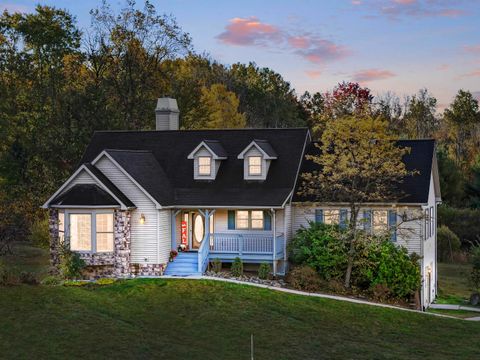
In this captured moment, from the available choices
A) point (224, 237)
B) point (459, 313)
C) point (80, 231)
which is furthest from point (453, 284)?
point (80, 231)

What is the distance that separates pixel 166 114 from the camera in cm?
3806

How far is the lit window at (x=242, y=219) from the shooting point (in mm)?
32344

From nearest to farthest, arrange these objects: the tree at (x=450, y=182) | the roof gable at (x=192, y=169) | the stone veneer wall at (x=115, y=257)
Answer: the stone veneer wall at (x=115, y=257)
the roof gable at (x=192, y=169)
the tree at (x=450, y=182)

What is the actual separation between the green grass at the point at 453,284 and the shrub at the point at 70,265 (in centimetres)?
1772

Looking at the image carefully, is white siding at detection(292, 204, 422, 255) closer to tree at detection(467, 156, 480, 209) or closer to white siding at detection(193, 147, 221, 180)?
white siding at detection(193, 147, 221, 180)

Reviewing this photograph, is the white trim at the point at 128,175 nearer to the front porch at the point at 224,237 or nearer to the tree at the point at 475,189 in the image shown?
the front porch at the point at 224,237

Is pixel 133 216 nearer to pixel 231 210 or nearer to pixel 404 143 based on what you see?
pixel 231 210

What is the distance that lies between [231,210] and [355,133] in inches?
265

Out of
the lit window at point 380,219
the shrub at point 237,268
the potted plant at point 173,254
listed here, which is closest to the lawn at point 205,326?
the shrub at point 237,268

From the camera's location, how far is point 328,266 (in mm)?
29656

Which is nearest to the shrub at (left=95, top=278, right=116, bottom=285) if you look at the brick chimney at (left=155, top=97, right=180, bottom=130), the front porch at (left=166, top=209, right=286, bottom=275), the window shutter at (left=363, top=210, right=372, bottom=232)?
the front porch at (left=166, top=209, right=286, bottom=275)

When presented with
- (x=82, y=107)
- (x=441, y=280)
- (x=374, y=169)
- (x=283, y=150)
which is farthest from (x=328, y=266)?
(x=82, y=107)

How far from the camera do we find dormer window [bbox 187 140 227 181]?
33297 millimetres

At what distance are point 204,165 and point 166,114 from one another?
583 cm
